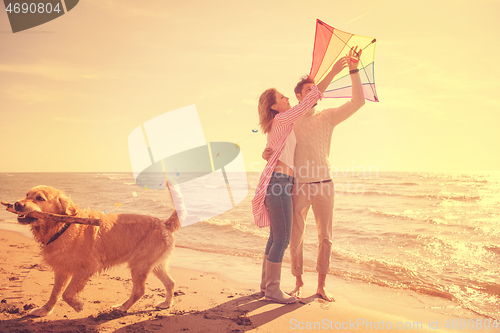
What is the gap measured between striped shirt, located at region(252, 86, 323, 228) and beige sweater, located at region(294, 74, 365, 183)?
0.36 m

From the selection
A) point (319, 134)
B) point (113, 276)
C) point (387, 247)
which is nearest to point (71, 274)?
point (113, 276)

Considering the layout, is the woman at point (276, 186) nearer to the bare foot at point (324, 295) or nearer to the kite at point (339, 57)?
the bare foot at point (324, 295)

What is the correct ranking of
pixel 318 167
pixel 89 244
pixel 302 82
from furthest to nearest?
pixel 302 82 → pixel 318 167 → pixel 89 244

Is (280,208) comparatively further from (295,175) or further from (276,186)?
(295,175)

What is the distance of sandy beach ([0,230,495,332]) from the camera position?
277 centimetres

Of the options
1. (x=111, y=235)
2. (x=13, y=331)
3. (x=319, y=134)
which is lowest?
(x=13, y=331)

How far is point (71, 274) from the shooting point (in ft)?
9.41

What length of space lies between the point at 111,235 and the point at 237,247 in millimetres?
3995

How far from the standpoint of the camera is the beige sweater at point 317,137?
3.48 metres

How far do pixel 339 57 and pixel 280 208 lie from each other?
222 cm

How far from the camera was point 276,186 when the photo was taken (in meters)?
3.28

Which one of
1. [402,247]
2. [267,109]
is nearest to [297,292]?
[267,109]

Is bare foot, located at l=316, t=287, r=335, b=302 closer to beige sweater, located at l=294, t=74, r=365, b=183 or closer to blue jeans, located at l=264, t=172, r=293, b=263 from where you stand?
blue jeans, located at l=264, t=172, r=293, b=263

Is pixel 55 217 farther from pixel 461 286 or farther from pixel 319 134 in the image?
pixel 461 286
